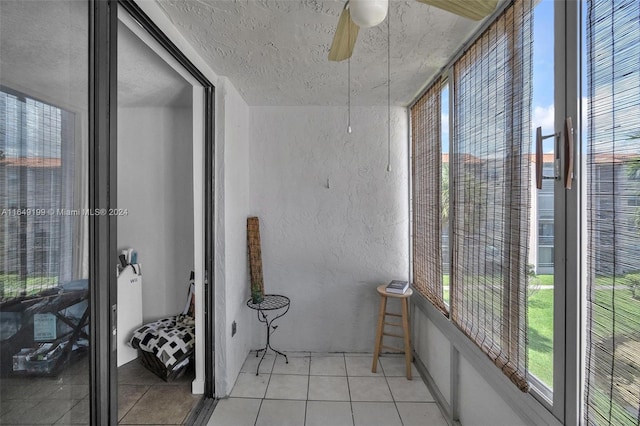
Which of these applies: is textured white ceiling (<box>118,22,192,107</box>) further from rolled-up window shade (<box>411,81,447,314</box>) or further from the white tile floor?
the white tile floor

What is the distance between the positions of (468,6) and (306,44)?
3.34 feet

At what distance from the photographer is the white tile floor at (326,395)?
6.12 ft

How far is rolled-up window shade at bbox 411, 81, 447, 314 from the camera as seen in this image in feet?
6.78

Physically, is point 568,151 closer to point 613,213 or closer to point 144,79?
point 613,213

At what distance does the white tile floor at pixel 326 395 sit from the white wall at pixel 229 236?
19 centimetres

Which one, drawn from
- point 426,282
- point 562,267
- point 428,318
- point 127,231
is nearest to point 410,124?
point 426,282

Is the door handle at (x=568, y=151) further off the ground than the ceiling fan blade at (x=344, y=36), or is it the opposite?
the ceiling fan blade at (x=344, y=36)

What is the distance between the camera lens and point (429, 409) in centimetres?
196

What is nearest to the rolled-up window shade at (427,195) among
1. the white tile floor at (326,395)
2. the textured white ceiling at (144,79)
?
the white tile floor at (326,395)

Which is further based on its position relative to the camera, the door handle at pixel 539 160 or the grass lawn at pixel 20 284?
the door handle at pixel 539 160

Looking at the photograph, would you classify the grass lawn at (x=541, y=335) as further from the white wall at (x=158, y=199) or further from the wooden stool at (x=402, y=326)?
the white wall at (x=158, y=199)

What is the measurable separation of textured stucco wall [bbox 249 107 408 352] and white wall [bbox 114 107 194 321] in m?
0.69

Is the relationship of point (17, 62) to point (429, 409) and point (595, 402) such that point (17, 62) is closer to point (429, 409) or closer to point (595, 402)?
point (595, 402)

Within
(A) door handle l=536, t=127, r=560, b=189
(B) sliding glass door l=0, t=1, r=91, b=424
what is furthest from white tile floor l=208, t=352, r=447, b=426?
(A) door handle l=536, t=127, r=560, b=189
